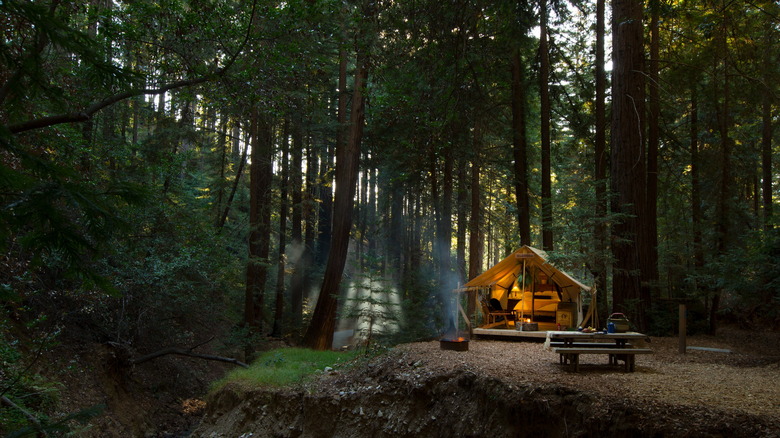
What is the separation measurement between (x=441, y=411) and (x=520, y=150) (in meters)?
10.9

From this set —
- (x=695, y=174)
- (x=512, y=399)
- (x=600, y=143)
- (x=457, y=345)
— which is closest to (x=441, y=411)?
(x=512, y=399)

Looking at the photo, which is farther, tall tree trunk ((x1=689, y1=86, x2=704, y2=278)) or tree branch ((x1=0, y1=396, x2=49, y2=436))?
tall tree trunk ((x1=689, y1=86, x2=704, y2=278))

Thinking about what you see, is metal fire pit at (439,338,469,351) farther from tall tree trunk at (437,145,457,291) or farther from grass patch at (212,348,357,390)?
tall tree trunk at (437,145,457,291)

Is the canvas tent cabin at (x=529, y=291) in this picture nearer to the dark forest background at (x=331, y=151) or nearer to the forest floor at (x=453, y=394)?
the dark forest background at (x=331, y=151)

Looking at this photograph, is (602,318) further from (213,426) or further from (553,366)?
(213,426)

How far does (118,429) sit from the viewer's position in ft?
30.7

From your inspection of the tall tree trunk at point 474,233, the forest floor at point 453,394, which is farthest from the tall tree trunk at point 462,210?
the forest floor at point 453,394

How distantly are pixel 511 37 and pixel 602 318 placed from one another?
9.08 meters

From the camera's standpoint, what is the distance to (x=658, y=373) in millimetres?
6754

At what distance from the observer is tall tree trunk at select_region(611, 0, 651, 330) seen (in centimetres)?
1036

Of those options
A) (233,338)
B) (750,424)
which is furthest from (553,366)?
(233,338)

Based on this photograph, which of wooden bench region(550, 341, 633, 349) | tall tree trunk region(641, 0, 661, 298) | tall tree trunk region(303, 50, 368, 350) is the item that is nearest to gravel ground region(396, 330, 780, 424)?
wooden bench region(550, 341, 633, 349)

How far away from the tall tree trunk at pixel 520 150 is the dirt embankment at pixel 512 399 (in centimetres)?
550

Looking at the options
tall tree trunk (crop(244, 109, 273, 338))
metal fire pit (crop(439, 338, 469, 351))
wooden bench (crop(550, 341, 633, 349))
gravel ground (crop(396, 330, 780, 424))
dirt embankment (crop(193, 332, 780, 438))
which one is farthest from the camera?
tall tree trunk (crop(244, 109, 273, 338))
